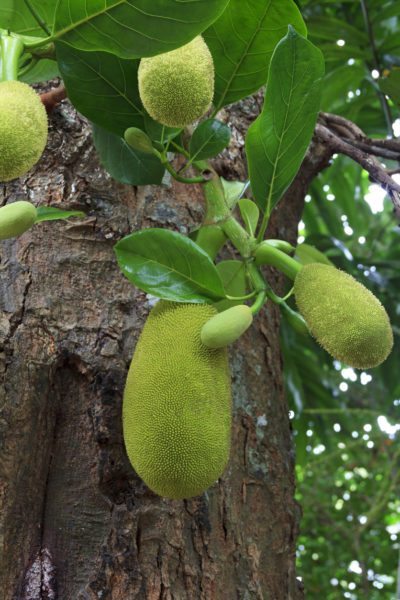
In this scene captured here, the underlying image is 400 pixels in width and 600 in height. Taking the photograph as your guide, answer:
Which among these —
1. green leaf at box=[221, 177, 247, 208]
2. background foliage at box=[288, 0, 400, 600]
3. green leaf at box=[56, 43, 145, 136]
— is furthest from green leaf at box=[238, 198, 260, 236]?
background foliage at box=[288, 0, 400, 600]

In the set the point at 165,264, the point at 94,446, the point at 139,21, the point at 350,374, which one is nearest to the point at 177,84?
the point at 139,21

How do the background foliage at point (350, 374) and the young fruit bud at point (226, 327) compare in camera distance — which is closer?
the young fruit bud at point (226, 327)

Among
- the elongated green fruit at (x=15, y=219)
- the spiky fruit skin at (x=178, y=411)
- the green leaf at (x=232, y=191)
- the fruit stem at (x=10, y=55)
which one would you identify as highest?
the fruit stem at (x=10, y=55)

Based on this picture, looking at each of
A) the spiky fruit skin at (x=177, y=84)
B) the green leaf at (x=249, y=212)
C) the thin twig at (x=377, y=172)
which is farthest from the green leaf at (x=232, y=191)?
the spiky fruit skin at (x=177, y=84)

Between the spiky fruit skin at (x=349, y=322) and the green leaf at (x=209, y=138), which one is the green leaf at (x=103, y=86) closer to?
the green leaf at (x=209, y=138)

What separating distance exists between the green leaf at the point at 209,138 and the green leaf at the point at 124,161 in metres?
0.09

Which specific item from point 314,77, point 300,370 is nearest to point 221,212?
point 314,77

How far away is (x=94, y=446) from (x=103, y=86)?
38cm

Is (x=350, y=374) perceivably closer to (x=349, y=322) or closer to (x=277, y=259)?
(x=277, y=259)

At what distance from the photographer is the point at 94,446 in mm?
753

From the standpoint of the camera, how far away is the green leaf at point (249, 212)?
2.46 ft

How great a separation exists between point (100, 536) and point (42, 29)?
20.0 inches

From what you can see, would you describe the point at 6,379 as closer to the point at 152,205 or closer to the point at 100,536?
the point at 100,536

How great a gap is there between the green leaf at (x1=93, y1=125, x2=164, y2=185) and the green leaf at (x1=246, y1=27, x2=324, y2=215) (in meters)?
0.15
